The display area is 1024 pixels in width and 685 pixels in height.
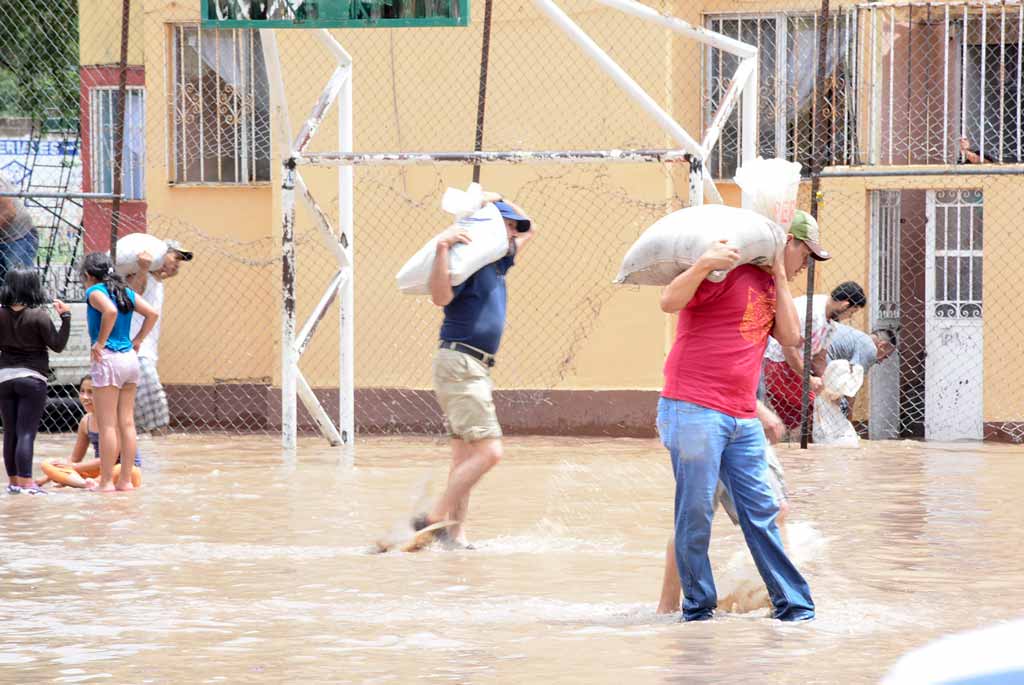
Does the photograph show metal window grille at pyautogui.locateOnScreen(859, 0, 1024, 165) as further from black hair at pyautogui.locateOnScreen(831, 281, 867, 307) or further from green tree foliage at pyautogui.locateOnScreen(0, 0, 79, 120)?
green tree foliage at pyautogui.locateOnScreen(0, 0, 79, 120)

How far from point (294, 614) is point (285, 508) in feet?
13.1

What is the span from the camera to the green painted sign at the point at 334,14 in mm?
13070

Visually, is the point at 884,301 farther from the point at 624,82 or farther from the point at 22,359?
the point at 22,359

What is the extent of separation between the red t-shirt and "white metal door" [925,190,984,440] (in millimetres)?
10237

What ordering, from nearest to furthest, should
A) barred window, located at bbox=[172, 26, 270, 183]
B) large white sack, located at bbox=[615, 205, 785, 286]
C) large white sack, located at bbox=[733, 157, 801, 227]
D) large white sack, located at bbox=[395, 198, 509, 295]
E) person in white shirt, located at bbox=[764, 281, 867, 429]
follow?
1. large white sack, located at bbox=[615, 205, 785, 286]
2. large white sack, located at bbox=[733, 157, 801, 227]
3. large white sack, located at bbox=[395, 198, 509, 295]
4. person in white shirt, located at bbox=[764, 281, 867, 429]
5. barred window, located at bbox=[172, 26, 270, 183]

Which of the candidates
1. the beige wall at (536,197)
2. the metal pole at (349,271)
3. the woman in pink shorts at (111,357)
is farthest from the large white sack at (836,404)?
the woman in pink shorts at (111,357)

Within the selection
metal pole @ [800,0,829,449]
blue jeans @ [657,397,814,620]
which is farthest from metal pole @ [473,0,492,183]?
blue jeans @ [657,397,814,620]

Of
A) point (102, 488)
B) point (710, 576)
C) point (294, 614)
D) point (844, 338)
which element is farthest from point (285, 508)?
point (844, 338)

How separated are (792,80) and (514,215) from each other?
804 cm

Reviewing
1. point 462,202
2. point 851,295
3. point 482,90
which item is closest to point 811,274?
A: point 851,295

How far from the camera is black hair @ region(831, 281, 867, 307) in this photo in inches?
602

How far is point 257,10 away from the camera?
13547mm

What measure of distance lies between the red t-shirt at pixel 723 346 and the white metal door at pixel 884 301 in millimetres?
10220

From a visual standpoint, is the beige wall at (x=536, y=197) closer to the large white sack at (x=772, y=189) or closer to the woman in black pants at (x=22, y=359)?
the woman in black pants at (x=22, y=359)
